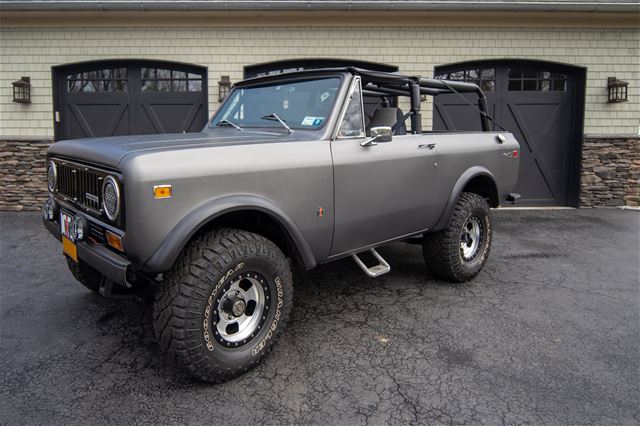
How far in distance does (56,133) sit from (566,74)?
33.1ft

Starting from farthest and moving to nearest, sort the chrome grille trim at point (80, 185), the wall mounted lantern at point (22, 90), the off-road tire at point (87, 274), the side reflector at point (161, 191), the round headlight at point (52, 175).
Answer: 1. the wall mounted lantern at point (22, 90)
2. the off-road tire at point (87, 274)
3. the round headlight at point (52, 175)
4. the chrome grille trim at point (80, 185)
5. the side reflector at point (161, 191)

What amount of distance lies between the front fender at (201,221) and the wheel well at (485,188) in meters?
2.60

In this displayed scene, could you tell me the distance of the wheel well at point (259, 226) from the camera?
296cm

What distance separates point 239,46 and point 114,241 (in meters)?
7.09

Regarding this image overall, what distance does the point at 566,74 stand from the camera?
951 centimetres

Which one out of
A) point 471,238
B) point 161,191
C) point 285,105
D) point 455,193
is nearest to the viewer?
point 161,191

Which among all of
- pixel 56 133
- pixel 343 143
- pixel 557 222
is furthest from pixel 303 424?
pixel 56 133

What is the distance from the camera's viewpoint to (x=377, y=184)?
364 centimetres

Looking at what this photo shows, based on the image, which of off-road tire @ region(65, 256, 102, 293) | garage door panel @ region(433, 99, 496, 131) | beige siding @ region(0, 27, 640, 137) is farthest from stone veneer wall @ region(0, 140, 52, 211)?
garage door panel @ region(433, 99, 496, 131)

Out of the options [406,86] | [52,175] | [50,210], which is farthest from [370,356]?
[406,86]

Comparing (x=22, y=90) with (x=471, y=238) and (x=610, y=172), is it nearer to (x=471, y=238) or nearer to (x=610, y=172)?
(x=471, y=238)

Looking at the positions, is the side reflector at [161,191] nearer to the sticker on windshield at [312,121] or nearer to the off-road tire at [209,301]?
the off-road tire at [209,301]

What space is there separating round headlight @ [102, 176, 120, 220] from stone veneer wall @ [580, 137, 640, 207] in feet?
30.6

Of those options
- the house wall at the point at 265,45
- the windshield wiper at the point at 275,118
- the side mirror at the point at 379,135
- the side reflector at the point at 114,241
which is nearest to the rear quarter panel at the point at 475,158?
the side mirror at the point at 379,135
